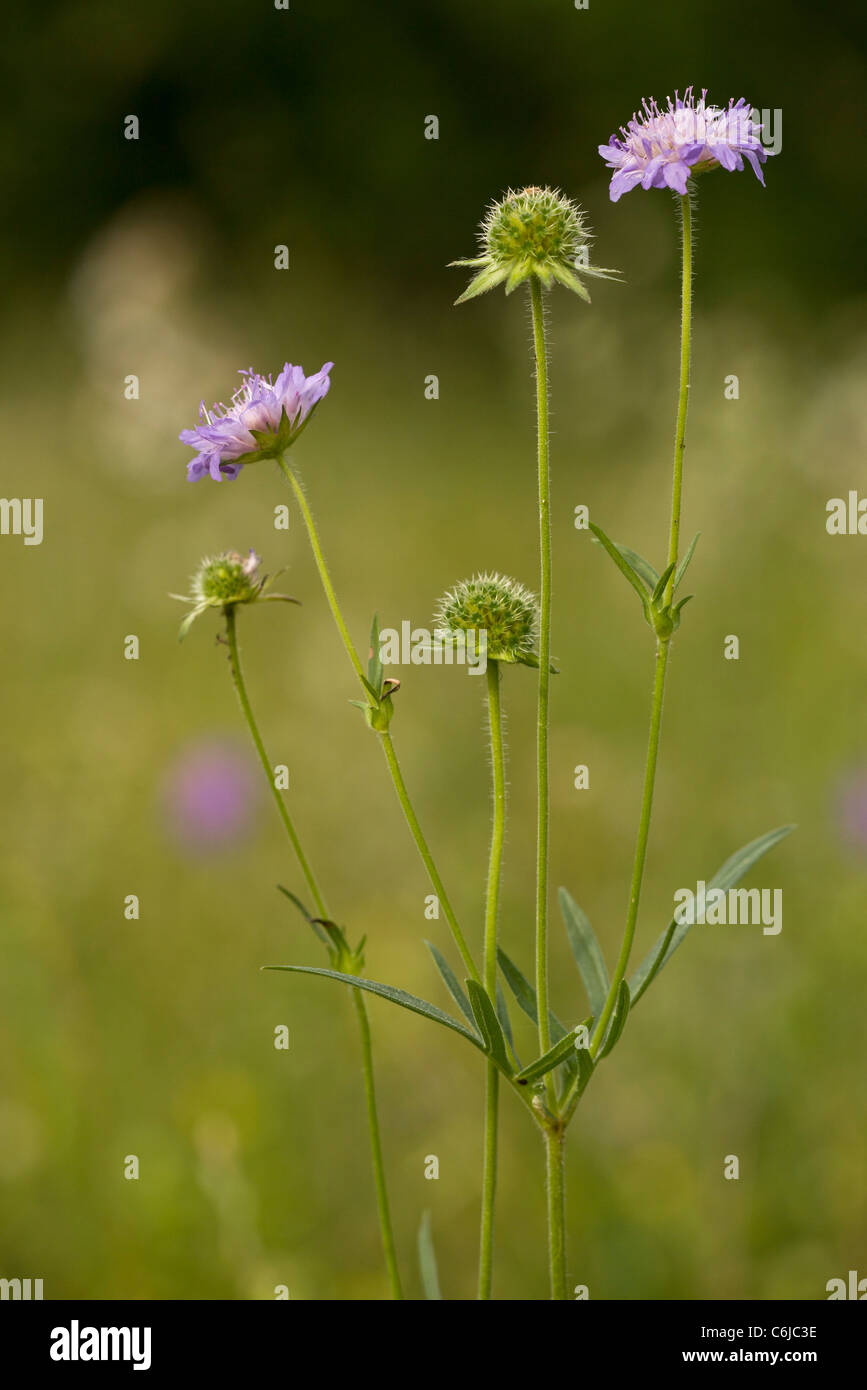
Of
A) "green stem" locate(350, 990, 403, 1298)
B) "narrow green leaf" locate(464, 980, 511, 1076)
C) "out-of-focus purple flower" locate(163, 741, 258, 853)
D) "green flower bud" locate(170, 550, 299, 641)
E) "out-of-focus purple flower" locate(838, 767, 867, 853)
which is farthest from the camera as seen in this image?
"out-of-focus purple flower" locate(163, 741, 258, 853)

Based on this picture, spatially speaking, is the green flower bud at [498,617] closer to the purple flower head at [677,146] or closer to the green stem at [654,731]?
the green stem at [654,731]

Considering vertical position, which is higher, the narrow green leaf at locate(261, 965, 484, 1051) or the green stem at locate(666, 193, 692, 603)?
the green stem at locate(666, 193, 692, 603)

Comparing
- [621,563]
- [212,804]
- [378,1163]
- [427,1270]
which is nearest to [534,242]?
[621,563]

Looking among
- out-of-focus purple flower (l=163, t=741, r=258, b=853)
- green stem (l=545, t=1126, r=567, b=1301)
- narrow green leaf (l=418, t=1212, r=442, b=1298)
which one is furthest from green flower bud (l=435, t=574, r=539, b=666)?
out-of-focus purple flower (l=163, t=741, r=258, b=853)

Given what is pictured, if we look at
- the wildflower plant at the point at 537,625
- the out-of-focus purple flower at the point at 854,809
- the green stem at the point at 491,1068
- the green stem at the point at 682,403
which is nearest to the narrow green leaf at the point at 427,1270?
the wildflower plant at the point at 537,625

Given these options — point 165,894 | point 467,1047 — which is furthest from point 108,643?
point 467,1047

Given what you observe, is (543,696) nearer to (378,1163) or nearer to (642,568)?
(642,568)

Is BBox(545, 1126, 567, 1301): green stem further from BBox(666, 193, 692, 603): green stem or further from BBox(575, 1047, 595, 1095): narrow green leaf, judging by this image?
BBox(666, 193, 692, 603): green stem
